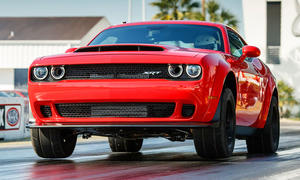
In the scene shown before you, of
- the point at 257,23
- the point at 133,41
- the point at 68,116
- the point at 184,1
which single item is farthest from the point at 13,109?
the point at 184,1

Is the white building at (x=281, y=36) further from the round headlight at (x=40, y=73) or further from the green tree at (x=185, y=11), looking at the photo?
the round headlight at (x=40, y=73)

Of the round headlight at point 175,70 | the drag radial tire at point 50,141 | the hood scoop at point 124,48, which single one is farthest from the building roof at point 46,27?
the round headlight at point 175,70

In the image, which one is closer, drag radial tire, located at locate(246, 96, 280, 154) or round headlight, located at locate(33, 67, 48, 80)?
round headlight, located at locate(33, 67, 48, 80)

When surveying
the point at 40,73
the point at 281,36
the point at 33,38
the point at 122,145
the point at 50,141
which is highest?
the point at 33,38

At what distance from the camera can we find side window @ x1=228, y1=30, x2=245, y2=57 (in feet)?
30.2

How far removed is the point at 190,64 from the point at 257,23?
3157 centimetres

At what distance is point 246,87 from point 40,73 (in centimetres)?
260

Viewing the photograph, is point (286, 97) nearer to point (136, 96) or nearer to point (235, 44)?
point (235, 44)

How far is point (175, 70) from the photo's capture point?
292 inches

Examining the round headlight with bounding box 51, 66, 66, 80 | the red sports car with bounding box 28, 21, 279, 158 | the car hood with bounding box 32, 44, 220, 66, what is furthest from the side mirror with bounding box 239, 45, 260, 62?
the round headlight with bounding box 51, 66, 66, 80

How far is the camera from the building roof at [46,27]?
53.9 m

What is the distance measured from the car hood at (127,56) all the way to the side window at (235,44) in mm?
1381

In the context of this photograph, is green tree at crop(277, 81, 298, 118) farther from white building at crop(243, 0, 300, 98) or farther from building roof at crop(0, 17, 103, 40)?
building roof at crop(0, 17, 103, 40)

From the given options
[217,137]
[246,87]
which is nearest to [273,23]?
[246,87]
